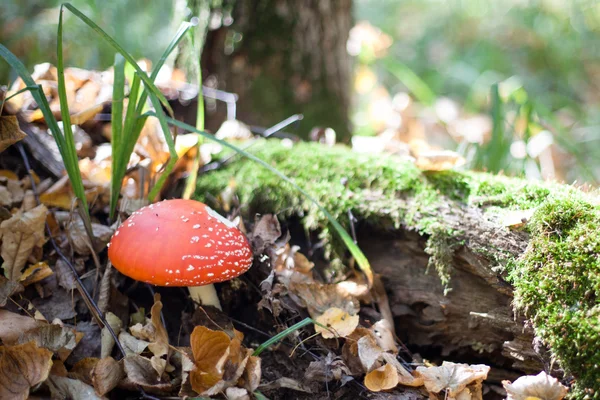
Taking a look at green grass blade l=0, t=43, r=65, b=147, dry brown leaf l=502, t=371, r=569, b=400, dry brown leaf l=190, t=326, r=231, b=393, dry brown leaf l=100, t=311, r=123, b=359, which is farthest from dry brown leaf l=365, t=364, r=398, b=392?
green grass blade l=0, t=43, r=65, b=147

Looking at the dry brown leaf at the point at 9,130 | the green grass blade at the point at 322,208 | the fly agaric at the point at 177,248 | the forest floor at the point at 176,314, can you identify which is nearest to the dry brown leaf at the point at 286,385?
the forest floor at the point at 176,314

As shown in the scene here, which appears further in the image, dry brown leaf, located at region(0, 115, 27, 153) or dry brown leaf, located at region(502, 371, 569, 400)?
dry brown leaf, located at region(0, 115, 27, 153)

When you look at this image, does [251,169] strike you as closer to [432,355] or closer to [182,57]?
[432,355]

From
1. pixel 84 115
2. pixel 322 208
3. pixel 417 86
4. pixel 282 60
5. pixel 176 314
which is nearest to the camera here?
pixel 322 208

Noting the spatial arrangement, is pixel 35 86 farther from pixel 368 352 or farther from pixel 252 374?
pixel 368 352

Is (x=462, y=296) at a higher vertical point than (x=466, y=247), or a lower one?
lower

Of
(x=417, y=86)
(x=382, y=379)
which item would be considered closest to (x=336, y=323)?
(x=382, y=379)

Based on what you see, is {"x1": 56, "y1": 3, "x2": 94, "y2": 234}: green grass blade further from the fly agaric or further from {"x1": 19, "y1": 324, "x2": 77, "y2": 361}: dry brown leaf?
{"x1": 19, "y1": 324, "x2": 77, "y2": 361}: dry brown leaf
